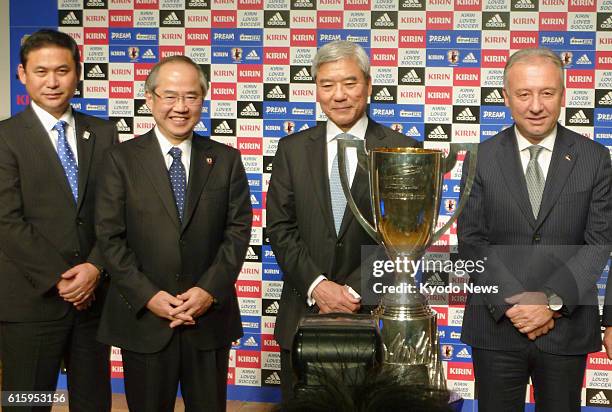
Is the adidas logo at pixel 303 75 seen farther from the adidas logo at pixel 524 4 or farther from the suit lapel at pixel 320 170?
the suit lapel at pixel 320 170

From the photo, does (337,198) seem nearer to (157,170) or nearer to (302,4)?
(157,170)

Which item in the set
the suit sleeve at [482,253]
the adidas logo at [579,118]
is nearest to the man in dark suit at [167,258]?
the suit sleeve at [482,253]

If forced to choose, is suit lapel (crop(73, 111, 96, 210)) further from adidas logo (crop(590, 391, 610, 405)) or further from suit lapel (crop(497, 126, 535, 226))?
adidas logo (crop(590, 391, 610, 405))

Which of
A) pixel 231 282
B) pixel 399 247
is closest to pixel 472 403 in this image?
pixel 231 282

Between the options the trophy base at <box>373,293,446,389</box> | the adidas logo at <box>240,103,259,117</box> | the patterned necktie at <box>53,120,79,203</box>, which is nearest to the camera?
the trophy base at <box>373,293,446,389</box>

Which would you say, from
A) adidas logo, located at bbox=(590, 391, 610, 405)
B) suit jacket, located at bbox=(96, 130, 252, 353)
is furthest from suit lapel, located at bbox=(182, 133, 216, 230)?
adidas logo, located at bbox=(590, 391, 610, 405)

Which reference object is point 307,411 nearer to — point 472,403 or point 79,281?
point 79,281

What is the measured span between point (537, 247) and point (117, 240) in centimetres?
132

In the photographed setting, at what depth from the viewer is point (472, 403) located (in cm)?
419

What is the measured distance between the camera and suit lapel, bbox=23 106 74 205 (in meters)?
2.78

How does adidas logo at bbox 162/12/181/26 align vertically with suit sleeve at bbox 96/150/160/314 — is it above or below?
above

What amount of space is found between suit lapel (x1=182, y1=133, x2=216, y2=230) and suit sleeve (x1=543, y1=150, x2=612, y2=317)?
113cm

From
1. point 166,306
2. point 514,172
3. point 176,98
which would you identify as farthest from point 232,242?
point 514,172

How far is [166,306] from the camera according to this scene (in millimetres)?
2564
